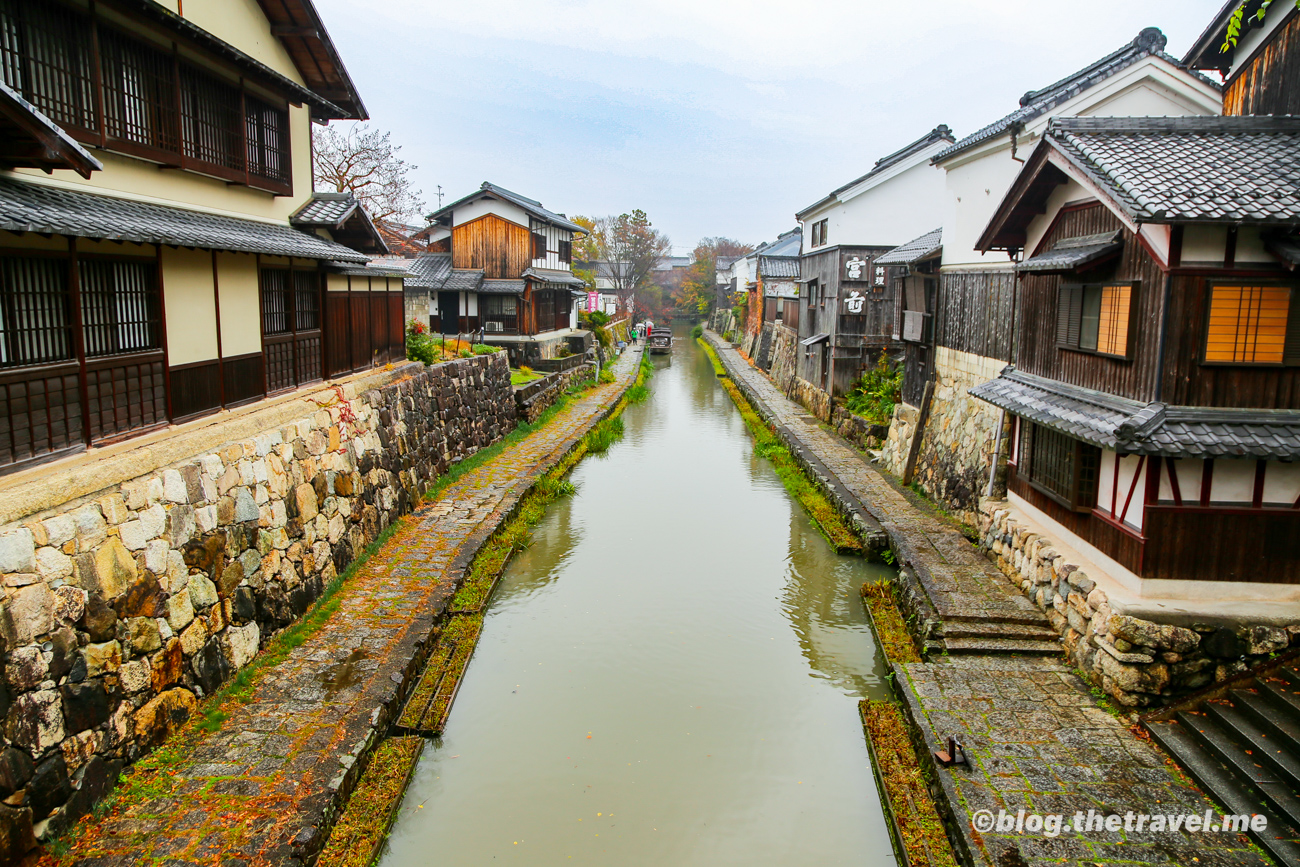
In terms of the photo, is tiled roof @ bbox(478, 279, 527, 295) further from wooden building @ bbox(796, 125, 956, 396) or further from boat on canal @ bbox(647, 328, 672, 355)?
boat on canal @ bbox(647, 328, 672, 355)

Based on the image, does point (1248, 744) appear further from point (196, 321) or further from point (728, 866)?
point (196, 321)

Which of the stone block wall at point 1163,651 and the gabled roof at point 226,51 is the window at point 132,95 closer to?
the gabled roof at point 226,51

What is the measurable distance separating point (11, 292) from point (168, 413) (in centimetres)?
275

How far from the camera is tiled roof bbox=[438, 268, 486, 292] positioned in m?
34.0

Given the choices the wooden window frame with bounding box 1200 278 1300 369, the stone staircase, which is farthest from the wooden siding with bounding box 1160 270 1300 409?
the stone staircase

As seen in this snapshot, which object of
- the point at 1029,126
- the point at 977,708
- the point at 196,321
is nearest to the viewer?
the point at 977,708

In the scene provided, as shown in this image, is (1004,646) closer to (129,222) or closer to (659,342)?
(129,222)

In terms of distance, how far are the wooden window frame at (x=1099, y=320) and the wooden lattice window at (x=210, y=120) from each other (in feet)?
40.4

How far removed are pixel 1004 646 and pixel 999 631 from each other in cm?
30

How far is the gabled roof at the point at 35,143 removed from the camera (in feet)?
21.3

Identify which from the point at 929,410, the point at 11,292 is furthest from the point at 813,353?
the point at 11,292

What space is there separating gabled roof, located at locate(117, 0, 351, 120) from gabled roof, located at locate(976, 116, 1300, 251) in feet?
36.1

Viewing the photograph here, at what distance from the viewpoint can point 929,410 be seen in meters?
18.2

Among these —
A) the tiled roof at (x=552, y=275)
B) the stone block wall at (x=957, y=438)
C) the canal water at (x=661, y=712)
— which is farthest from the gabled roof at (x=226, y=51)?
the tiled roof at (x=552, y=275)
